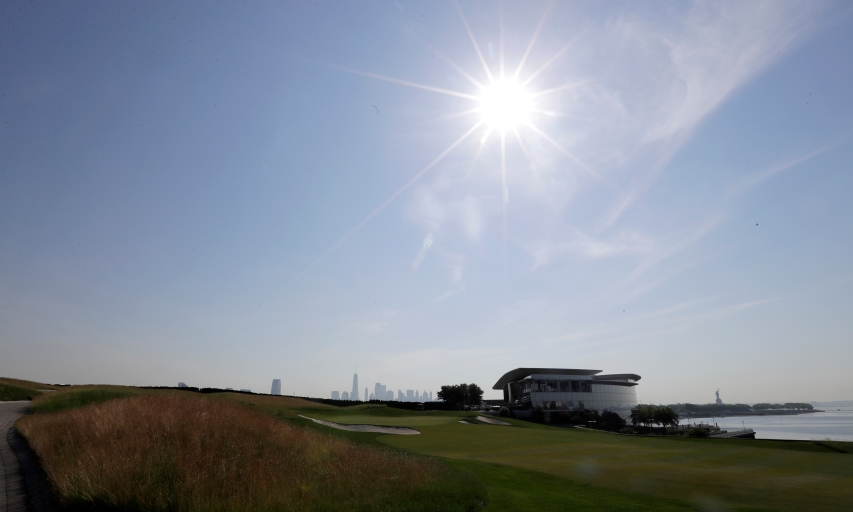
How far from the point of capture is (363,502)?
454 inches

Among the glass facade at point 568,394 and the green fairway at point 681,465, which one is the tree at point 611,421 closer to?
the glass facade at point 568,394

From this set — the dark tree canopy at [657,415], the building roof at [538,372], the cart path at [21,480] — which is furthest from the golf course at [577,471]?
the building roof at [538,372]

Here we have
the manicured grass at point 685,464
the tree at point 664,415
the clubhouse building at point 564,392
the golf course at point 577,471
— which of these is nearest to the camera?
the golf course at point 577,471

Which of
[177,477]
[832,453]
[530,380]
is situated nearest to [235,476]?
[177,477]

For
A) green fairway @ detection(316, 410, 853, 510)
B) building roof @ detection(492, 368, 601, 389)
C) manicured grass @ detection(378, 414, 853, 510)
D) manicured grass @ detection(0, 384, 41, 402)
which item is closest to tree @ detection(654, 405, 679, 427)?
building roof @ detection(492, 368, 601, 389)

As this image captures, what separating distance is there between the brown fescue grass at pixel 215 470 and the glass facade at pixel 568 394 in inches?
3499

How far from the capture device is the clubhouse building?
99.6 meters

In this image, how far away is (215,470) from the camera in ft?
39.9

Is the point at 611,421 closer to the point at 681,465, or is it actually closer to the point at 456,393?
the point at 456,393

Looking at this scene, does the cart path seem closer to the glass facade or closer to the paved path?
the paved path

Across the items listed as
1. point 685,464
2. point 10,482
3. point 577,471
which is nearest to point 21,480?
point 10,482

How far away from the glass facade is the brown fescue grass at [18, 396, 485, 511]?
88879mm

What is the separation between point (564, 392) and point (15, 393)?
306 ft

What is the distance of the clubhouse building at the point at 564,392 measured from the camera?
99.6 m
